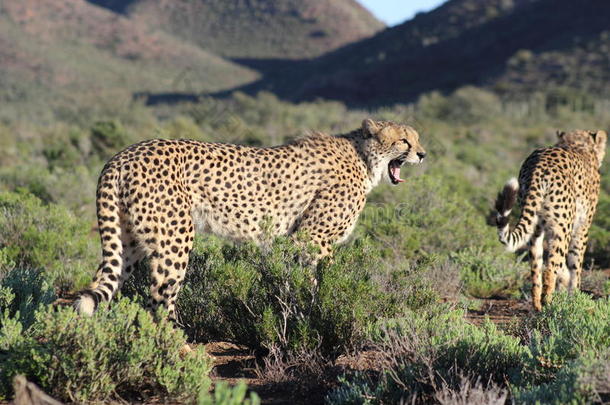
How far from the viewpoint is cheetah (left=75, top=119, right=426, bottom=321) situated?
4.00m

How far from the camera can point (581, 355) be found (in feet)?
10.1

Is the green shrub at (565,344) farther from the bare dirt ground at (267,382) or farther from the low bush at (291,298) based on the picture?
the low bush at (291,298)

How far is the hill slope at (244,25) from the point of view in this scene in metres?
68.1

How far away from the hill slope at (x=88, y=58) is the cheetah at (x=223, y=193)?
1735 inches

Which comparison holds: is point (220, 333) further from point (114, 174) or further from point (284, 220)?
point (114, 174)

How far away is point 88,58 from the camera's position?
57469 millimetres

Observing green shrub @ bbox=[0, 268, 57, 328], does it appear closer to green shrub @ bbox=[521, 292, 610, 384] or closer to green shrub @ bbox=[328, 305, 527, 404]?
green shrub @ bbox=[328, 305, 527, 404]

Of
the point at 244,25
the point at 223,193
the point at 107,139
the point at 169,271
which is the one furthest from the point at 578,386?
the point at 244,25

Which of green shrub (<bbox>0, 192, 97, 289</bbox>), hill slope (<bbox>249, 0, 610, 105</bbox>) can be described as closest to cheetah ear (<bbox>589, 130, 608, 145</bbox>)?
green shrub (<bbox>0, 192, 97, 289</bbox>)

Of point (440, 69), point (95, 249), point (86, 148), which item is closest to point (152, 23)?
point (440, 69)

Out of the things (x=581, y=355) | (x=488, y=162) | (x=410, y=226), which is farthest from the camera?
(x=488, y=162)

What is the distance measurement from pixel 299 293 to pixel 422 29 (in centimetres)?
5630

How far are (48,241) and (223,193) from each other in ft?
10.2

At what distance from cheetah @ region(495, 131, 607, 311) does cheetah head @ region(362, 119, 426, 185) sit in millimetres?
841
